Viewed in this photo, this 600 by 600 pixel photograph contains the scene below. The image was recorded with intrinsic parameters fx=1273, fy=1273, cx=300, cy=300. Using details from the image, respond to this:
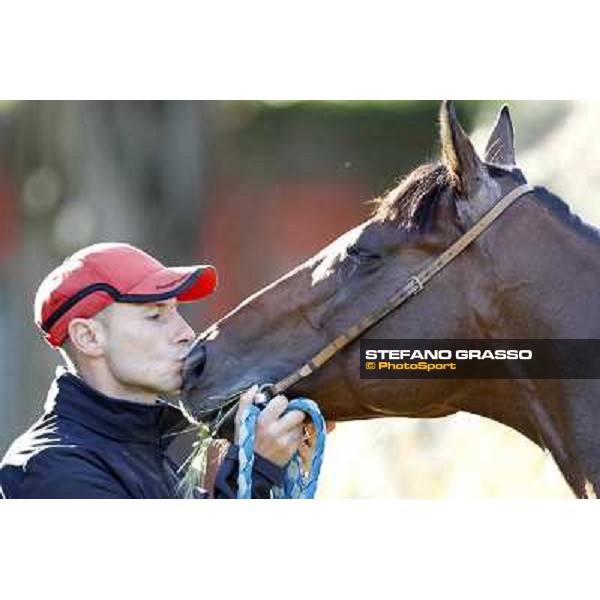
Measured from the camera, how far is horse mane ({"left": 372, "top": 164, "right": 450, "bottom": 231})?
3.65 meters

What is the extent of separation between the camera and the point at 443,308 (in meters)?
3.70

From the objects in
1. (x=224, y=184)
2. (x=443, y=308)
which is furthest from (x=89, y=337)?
(x=224, y=184)

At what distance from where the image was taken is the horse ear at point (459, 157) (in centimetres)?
347

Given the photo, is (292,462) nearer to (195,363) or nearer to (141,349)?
(195,363)

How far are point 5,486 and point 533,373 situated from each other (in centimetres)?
152

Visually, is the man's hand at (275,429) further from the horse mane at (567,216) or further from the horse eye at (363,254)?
the horse mane at (567,216)

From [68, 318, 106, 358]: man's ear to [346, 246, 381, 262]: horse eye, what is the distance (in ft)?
2.52

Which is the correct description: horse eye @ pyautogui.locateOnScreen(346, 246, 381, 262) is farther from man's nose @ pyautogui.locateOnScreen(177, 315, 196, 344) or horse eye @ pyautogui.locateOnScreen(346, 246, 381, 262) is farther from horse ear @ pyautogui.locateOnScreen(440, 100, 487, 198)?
man's nose @ pyautogui.locateOnScreen(177, 315, 196, 344)

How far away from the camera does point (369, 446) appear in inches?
244

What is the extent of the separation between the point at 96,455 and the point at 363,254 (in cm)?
97

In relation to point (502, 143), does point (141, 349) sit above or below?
below

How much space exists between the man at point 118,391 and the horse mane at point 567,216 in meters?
0.95

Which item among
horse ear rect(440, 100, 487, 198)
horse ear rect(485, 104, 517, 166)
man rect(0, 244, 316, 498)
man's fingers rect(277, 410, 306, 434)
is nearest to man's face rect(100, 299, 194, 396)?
man rect(0, 244, 316, 498)

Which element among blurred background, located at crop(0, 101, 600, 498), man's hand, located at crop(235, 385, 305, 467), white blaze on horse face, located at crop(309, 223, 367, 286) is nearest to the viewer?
man's hand, located at crop(235, 385, 305, 467)
